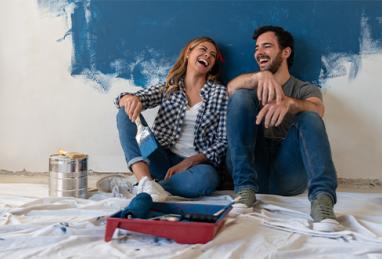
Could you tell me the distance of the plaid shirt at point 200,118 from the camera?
1.77 metres

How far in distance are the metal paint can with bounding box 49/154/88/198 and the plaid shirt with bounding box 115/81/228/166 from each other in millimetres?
307

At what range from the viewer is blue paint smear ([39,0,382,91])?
1972 mm

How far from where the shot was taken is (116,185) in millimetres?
1765

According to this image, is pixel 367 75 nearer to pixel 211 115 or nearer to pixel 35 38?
pixel 211 115

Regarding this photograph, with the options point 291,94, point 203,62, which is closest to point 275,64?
point 291,94

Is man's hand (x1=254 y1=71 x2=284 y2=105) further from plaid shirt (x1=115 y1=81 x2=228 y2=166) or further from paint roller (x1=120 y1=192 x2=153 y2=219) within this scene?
paint roller (x1=120 y1=192 x2=153 y2=219)

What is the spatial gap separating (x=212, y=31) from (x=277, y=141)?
2.14 ft

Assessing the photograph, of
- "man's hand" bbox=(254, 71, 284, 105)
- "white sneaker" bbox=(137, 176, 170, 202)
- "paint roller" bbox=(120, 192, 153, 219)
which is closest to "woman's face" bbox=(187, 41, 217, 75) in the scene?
"man's hand" bbox=(254, 71, 284, 105)

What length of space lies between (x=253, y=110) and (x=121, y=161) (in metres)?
0.89

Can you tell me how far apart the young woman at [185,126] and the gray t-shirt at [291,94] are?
0.64ft

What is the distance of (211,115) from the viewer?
5.82ft

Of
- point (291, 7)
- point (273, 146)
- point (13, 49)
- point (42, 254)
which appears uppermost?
point (291, 7)

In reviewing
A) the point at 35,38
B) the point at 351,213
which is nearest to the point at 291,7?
the point at 351,213

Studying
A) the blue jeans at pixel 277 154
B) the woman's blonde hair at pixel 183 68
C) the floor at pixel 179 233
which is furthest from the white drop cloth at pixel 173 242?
the woman's blonde hair at pixel 183 68
